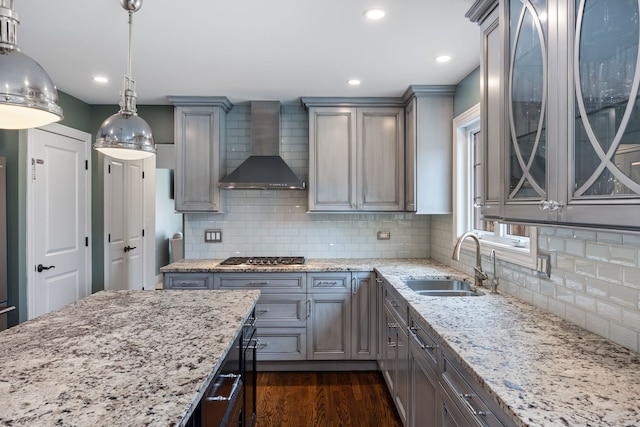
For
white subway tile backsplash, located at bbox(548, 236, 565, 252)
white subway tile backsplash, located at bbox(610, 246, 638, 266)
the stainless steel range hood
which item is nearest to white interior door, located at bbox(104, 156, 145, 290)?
the stainless steel range hood

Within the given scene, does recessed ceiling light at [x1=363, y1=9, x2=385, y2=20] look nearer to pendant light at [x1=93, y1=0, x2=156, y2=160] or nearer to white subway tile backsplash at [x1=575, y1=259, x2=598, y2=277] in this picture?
pendant light at [x1=93, y1=0, x2=156, y2=160]

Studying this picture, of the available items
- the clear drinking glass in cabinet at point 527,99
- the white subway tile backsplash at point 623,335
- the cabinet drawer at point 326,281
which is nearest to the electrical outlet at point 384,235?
the cabinet drawer at point 326,281

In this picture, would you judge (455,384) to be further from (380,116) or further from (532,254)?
(380,116)

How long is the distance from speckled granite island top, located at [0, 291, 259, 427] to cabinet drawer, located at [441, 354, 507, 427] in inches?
34.0

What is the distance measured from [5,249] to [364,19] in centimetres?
303

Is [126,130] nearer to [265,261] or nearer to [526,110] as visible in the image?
[526,110]

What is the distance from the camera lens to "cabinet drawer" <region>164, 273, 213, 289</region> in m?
3.41

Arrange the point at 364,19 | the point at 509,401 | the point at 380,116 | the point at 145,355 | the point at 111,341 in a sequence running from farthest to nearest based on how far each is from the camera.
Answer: the point at 380,116 < the point at 364,19 < the point at 111,341 < the point at 145,355 < the point at 509,401

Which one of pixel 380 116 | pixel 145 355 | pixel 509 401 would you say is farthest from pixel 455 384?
pixel 380 116

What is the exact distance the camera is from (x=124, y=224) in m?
4.47

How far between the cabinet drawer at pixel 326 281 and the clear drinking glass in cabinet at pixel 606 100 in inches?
95.3

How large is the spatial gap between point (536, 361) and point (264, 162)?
293 cm

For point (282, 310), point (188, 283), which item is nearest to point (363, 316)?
point (282, 310)

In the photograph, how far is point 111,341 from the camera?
4.82ft
